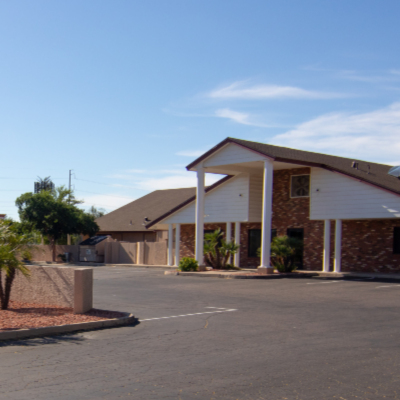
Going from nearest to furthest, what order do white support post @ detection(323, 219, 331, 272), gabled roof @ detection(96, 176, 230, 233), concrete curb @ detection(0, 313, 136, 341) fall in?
concrete curb @ detection(0, 313, 136, 341) < white support post @ detection(323, 219, 331, 272) < gabled roof @ detection(96, 176, 230, 233)

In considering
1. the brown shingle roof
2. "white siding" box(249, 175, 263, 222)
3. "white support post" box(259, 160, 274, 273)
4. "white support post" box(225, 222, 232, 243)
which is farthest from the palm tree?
the brown shingle roof

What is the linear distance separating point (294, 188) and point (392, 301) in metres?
15.3

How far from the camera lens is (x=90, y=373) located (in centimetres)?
713

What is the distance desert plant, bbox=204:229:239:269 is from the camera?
96.1 feet

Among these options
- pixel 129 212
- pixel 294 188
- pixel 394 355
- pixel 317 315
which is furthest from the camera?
pixel 129 212

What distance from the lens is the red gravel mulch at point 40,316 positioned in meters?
10.6

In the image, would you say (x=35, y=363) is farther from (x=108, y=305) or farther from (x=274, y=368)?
(x=108, y=305)

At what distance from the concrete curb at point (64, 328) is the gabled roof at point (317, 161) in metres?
16.9

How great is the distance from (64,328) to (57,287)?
10.9 ft

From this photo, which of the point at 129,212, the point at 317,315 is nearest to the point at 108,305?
the point at 317,315

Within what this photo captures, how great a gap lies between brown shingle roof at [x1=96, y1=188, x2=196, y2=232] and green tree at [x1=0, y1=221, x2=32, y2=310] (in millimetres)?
32853

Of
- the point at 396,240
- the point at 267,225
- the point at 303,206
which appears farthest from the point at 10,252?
Answer: the point at 303,206

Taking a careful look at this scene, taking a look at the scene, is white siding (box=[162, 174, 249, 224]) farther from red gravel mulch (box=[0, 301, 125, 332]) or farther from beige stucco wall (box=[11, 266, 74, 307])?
red gravel mulch (box=[0, 301, 125, 332])

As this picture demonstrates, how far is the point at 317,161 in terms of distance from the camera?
93.9ft
